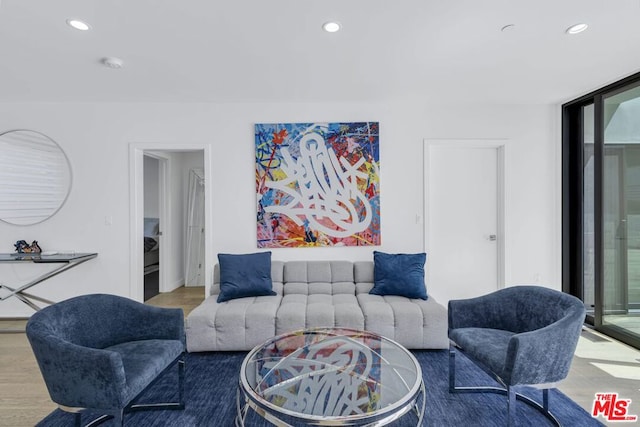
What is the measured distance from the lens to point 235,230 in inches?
141

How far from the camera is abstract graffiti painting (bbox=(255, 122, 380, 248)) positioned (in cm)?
353

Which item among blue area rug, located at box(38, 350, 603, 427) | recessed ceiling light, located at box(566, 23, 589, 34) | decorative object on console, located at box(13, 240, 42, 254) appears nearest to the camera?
blue area rug, located at box(38, 350, 603, 427)

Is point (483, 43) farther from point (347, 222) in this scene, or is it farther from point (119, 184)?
point (119, 184)

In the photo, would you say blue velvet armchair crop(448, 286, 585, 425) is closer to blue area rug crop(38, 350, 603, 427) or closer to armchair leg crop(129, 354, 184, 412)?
blue area rug crop(38, 350, 603, 427)

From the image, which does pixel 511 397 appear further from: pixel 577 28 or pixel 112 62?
pixel 112 62

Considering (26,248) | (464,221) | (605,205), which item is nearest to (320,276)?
(464,221)

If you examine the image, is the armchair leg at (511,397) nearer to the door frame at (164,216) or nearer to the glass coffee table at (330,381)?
the glass coffee table at (330,381)

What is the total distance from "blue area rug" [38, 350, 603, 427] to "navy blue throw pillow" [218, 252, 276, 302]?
70 cm

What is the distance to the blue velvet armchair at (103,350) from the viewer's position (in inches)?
58.8

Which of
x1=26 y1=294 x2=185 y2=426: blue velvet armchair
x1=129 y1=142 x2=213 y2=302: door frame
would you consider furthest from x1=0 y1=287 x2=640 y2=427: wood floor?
x1=129 y1=142 x2=213 y2=302: door frame

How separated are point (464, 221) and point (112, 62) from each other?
12.7ft

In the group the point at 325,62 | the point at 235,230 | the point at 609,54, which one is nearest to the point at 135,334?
the point at 235,230

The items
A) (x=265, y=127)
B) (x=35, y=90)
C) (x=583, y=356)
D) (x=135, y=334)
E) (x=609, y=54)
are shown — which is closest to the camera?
(x=135, y=334)

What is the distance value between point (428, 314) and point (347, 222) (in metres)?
1.33
